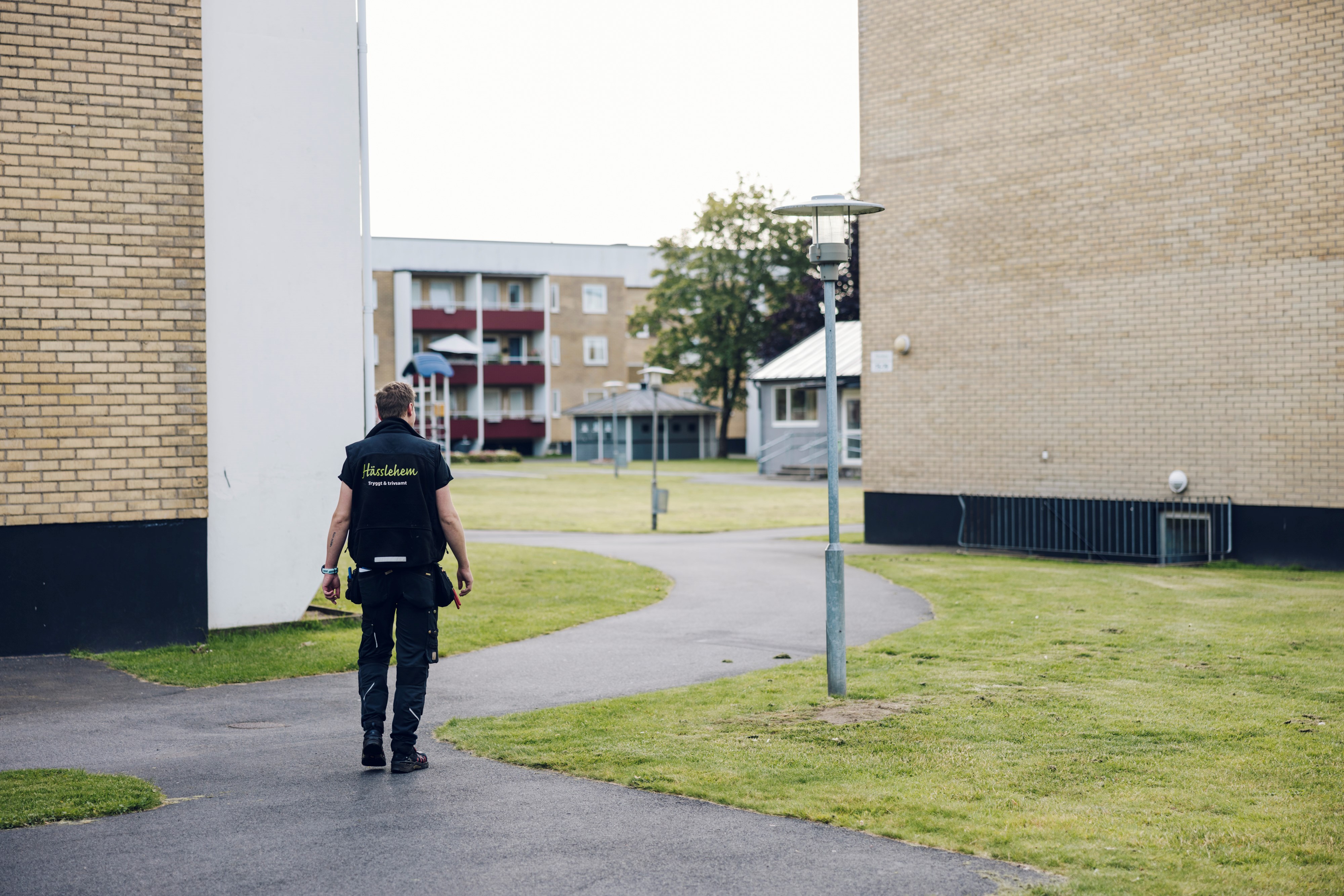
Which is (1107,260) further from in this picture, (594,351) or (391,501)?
(594,351)

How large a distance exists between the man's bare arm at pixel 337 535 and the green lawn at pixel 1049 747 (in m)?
1.18

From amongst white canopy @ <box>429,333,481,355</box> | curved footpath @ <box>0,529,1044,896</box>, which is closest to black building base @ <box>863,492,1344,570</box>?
curved footpath @ <box>0,529,1044,896</box>

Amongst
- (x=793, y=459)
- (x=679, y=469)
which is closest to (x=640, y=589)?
(x=793, y=459)

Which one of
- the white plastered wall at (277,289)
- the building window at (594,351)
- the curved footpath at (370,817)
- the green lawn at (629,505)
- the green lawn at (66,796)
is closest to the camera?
the curved footpath at (370,817)

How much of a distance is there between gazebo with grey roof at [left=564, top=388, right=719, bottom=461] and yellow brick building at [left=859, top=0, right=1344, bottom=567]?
41.8 meters

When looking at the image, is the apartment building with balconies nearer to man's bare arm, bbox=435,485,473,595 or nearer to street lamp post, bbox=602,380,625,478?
street lamp post, bbox=602,380,625,478

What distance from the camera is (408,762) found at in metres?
6.21

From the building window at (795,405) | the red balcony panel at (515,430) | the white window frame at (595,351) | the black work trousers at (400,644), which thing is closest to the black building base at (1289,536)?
the black work trousers at (400,644)

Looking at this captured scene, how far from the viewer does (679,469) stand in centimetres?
5144

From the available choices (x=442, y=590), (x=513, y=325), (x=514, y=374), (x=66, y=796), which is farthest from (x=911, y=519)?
(x=513, y=325)

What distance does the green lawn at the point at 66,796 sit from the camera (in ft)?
17.6

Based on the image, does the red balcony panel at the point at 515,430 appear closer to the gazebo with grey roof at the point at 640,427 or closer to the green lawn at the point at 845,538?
the gazebo with grey roof at the point at 640,427

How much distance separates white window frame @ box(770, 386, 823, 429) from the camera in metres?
46.4

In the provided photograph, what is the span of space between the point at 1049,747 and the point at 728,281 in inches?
2258
